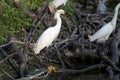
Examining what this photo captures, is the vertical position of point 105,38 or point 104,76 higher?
point 105,38

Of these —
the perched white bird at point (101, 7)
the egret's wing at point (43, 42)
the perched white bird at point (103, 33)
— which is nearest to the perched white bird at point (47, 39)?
the egret's wing at point (43, 42)

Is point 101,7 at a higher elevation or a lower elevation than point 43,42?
higher

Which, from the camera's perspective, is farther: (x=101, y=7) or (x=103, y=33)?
(x=101, y=7)

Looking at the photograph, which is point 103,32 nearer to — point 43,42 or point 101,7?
point 43,42

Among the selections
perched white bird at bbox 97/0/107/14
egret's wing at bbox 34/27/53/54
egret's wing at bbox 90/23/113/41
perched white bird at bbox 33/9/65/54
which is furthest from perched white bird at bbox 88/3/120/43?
perched white bird at bbox 97/0/107/14

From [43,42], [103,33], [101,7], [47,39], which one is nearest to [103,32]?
[103,33]

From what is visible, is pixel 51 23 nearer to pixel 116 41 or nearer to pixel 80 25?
pixel 80 25

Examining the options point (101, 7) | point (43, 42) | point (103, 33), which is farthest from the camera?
point (101, 7)

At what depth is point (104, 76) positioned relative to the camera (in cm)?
1094

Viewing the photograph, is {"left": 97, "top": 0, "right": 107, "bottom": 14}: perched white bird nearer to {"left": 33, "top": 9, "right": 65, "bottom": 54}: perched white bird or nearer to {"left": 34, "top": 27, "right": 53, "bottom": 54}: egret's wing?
{"left": 33, "top": 9, "right": 65, "bottom": 54}: perched white bird

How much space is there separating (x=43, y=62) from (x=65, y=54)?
108 cm

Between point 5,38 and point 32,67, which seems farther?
point 5,38

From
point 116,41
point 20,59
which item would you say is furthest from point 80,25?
point 20,59

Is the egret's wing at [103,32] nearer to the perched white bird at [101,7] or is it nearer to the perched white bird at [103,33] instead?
the perched white bird at [103,33]
